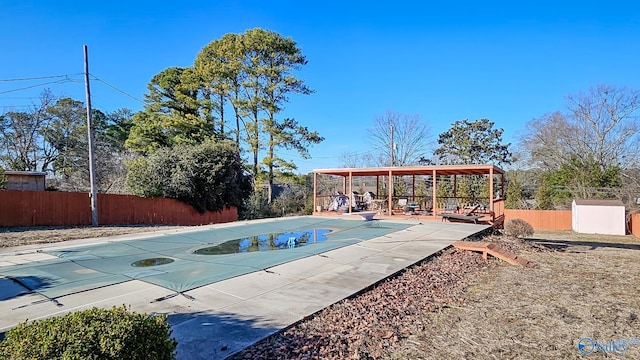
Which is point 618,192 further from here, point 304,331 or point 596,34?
point 304,331

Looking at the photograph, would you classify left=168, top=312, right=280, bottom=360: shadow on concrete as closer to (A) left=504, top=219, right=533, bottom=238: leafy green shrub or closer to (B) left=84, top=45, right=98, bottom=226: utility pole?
(A) left=504, top=219, right=533, bottom=238: leafy green shrub

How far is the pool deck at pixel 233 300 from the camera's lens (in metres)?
3.08

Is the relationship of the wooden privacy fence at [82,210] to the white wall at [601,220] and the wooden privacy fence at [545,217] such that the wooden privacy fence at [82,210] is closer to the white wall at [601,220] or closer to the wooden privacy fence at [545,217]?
the wooden privacy fence at [545,217]

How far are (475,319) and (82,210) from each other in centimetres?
1464

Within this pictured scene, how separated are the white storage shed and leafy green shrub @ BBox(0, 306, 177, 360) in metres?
22.2

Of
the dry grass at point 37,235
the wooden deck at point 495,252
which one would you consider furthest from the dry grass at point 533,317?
the dry grass at point 37,235

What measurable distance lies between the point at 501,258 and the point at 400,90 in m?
18.6

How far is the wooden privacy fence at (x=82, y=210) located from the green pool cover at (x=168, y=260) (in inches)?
261

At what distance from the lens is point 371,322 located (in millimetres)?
3580

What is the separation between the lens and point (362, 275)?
17.2 ft

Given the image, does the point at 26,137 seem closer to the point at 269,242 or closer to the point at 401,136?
the point at 269,242

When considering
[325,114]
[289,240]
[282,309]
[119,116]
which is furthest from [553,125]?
[119,116]

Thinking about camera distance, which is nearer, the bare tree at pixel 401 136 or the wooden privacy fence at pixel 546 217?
the wooden privacy fence at pixel 546 217

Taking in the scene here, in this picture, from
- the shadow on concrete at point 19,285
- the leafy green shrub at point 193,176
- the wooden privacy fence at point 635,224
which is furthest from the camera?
the wooden privacy fence at point 635,224
